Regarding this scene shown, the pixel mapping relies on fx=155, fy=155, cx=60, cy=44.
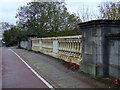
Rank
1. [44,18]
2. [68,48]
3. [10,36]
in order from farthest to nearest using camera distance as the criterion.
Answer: [10,36], [44,18], [68,48]

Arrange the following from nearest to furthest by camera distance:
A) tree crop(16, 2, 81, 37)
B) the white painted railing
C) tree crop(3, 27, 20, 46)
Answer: the white painted railing
tree crop(16, 2, 81, 37)
tree crop(3, 27, 20, 46)

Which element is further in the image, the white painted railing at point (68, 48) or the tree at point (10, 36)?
the tree at point (10, 36)

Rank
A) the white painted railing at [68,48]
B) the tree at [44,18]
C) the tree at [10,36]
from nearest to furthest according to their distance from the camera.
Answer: the white painted railing at [68,48], the tree at [44,18], the tree at [10,36]

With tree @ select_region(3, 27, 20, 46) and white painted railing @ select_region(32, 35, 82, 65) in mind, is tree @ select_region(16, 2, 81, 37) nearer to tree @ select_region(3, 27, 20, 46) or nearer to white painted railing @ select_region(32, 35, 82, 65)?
→ white painted railing @ select_region(32, 35, 82, 65)

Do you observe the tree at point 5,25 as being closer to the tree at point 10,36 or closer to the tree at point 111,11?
the tree at point 10,36

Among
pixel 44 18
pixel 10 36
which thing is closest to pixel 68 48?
pixel 44 18

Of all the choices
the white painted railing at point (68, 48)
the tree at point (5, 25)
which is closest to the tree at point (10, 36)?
the tree at point (5, 25)

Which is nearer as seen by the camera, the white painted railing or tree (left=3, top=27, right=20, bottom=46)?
the white painted railing

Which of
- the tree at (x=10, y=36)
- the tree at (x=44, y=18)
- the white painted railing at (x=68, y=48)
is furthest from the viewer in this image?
the tree at (x=10, y=36)

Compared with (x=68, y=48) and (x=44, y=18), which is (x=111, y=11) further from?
(x=44, y=18)

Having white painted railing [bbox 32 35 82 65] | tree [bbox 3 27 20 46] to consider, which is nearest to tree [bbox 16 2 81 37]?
white painted railing [bbox 32 35 82 65]

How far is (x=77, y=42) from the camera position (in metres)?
8.50

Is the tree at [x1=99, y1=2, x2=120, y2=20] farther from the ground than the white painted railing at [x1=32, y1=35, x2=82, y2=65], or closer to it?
farther from the ground

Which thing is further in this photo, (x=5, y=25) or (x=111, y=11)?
(x=5, y=25)
